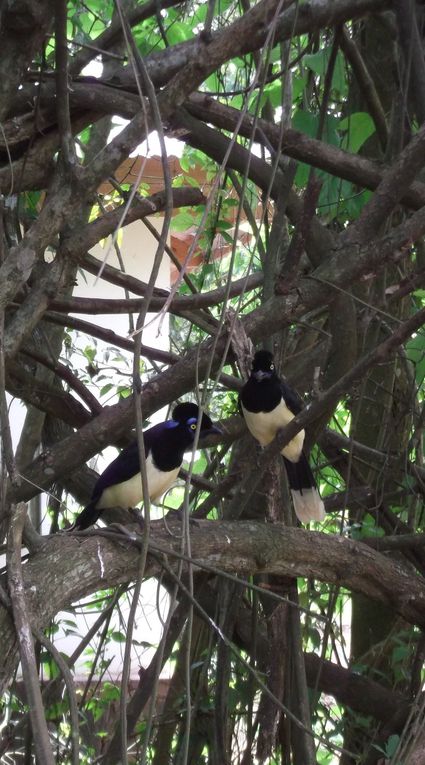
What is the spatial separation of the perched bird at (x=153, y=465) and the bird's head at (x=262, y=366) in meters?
0.24

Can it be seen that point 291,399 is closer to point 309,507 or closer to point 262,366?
point 309,507

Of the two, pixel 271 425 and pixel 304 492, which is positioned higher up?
pixel 271 425

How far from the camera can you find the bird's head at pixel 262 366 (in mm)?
3111

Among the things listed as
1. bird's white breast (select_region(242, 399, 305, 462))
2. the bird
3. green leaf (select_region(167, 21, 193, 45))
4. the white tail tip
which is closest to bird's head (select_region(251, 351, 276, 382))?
the bird

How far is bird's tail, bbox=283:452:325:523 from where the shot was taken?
3.54 meters

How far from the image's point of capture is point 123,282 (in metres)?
2.98

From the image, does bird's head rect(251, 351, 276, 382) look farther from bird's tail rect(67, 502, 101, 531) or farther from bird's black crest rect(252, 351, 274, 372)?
bird's tail rect(67, 502, 101, 531)

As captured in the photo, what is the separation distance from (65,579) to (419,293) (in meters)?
1.80

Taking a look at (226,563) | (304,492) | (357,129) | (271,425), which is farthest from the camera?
(304,492)

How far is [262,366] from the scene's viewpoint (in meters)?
3.13

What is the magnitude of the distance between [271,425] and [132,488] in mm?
569

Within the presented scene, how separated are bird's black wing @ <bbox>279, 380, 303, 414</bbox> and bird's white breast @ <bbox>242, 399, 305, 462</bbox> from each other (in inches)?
0.8

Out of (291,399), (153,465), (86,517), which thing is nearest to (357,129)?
(291,399)

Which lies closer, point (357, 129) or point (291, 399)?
point (357, 129)
